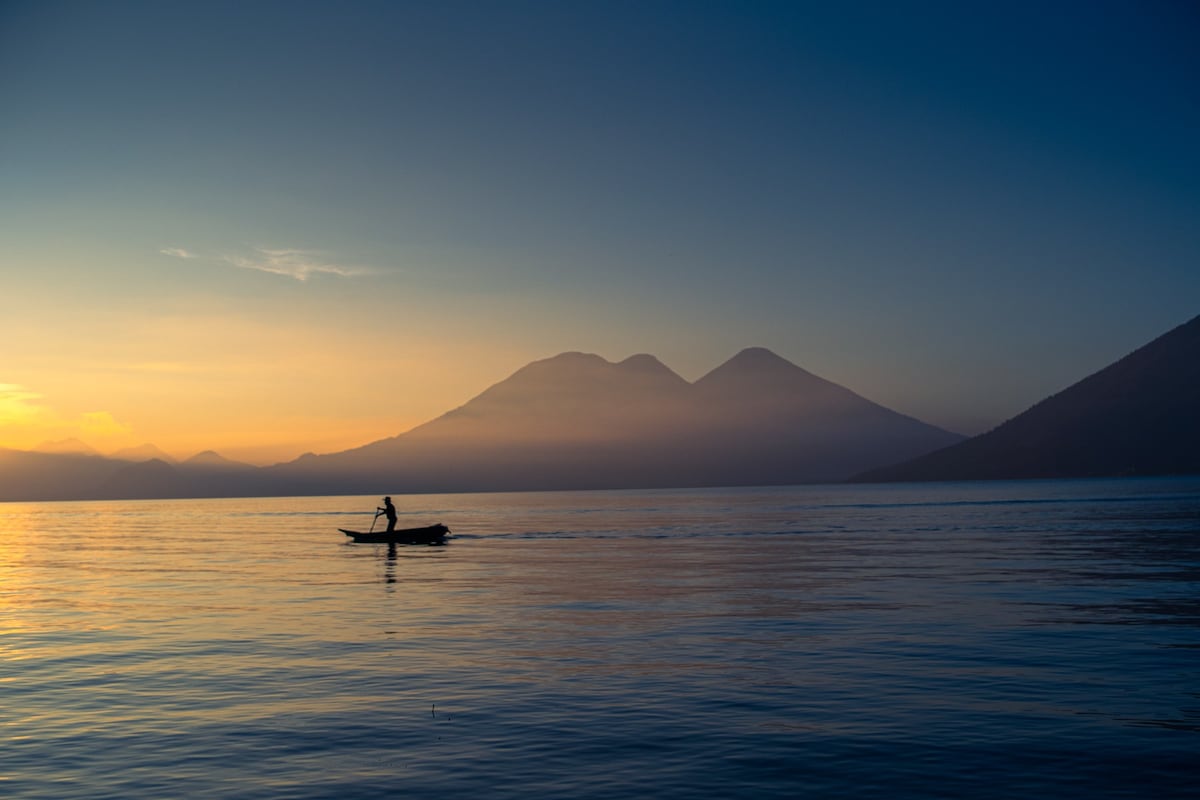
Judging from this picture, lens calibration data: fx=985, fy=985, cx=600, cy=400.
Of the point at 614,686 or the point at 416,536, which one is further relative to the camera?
the point at 416,536

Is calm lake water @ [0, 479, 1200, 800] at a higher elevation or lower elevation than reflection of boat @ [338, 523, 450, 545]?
lower

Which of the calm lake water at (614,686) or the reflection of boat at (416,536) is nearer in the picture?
the calm lake water at (614,686)

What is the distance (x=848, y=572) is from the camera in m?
46.7

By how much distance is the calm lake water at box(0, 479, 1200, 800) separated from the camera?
568 inches

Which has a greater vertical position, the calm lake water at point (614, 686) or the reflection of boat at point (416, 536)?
the reflection of boat at point (416, 536)

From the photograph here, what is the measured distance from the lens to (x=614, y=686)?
2067cm

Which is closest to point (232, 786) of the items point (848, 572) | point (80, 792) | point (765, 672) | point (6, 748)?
point (80, 792)

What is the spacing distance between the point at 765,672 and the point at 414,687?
7.67m

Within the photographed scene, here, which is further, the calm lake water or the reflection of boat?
the reflection of boat

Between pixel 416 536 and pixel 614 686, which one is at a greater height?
pixel 416 536

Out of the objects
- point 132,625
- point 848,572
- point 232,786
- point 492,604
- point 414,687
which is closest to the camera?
point 232,786

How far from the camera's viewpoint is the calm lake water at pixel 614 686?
47.3 feet

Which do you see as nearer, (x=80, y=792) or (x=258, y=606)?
(x=80, y=792)

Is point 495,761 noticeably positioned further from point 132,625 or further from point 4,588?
point 4,588
